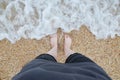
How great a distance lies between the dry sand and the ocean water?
42 millimetres

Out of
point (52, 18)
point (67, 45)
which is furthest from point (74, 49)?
point (52, 18)

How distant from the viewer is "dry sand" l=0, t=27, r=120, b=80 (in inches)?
86.5

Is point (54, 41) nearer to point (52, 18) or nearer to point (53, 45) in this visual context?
point (53, 45)

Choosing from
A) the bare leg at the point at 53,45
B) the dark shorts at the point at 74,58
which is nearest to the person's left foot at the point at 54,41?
the bare leg at the point at 53,45

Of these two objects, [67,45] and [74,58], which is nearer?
[74,58]

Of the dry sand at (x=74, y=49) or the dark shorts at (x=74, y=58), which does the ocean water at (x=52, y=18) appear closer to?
the dry sand at (x=74, y=49)

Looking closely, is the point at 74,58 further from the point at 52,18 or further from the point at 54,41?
the point at 52,18

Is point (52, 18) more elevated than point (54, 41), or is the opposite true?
point (52, 18)

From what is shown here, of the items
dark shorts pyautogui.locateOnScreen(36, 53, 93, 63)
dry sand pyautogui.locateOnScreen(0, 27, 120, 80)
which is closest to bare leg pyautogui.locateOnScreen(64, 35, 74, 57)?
dry sand pyautogui.locateOnScreen(0, 27, 120, 80)

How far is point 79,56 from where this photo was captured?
1.95 metres

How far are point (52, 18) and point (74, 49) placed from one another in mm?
278

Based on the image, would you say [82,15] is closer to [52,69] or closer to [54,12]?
[54,12]

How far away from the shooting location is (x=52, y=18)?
2279mm

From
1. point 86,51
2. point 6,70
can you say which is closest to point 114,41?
point 86,51
